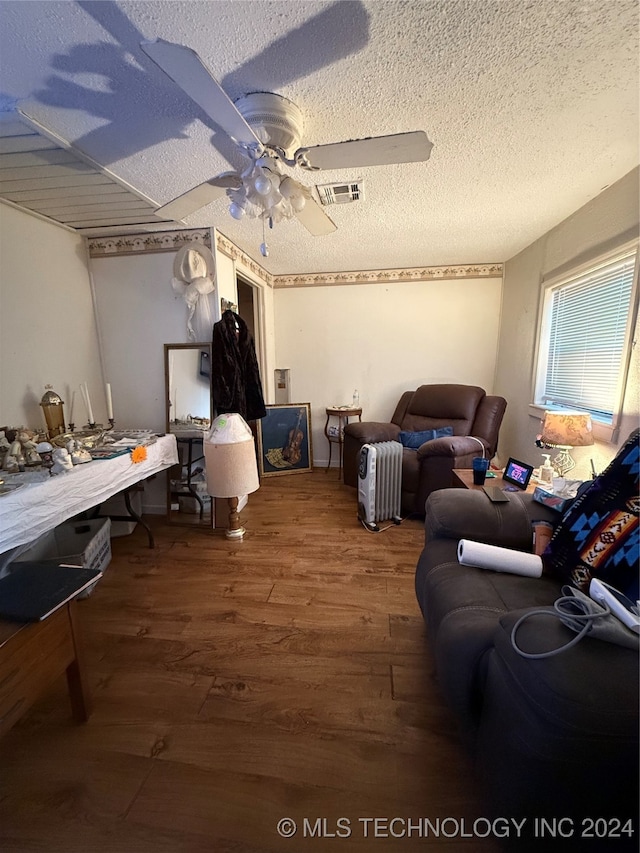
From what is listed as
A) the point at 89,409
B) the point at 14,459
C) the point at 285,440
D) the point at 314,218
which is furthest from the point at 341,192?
the point at 285,440

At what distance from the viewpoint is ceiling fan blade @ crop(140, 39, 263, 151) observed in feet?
2.48

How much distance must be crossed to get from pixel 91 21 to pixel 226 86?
405 mm

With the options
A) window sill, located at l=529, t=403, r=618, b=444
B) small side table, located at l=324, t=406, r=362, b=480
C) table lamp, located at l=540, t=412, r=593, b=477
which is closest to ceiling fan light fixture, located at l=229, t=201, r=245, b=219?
table lamp, located at l=540, t=412, r=593, b=477

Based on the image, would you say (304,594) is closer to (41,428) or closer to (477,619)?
(477,619)

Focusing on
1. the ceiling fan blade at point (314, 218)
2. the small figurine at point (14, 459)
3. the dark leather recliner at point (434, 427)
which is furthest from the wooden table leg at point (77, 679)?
the dark leather recliner at point (434, 427)

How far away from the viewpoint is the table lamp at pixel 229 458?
7.20 feet

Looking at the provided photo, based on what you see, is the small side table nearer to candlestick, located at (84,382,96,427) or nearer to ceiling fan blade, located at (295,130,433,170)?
candlestick, located at (84,382,96,427)

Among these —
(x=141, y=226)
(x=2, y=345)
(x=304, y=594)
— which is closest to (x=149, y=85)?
(x=141, y=226)

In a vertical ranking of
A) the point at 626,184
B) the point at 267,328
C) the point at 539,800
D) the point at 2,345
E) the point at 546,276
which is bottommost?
the point at 539,800

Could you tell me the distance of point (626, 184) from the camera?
5.94 ft

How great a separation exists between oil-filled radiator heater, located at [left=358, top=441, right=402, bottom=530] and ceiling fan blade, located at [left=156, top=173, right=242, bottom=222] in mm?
1788

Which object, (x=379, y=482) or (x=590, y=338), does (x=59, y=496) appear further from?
(x=590, y=338)

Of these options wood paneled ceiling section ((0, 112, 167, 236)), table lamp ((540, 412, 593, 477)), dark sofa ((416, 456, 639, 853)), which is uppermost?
wood paneled ceiling section ((0, 112, 167, 236))

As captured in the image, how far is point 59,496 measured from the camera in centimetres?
152
